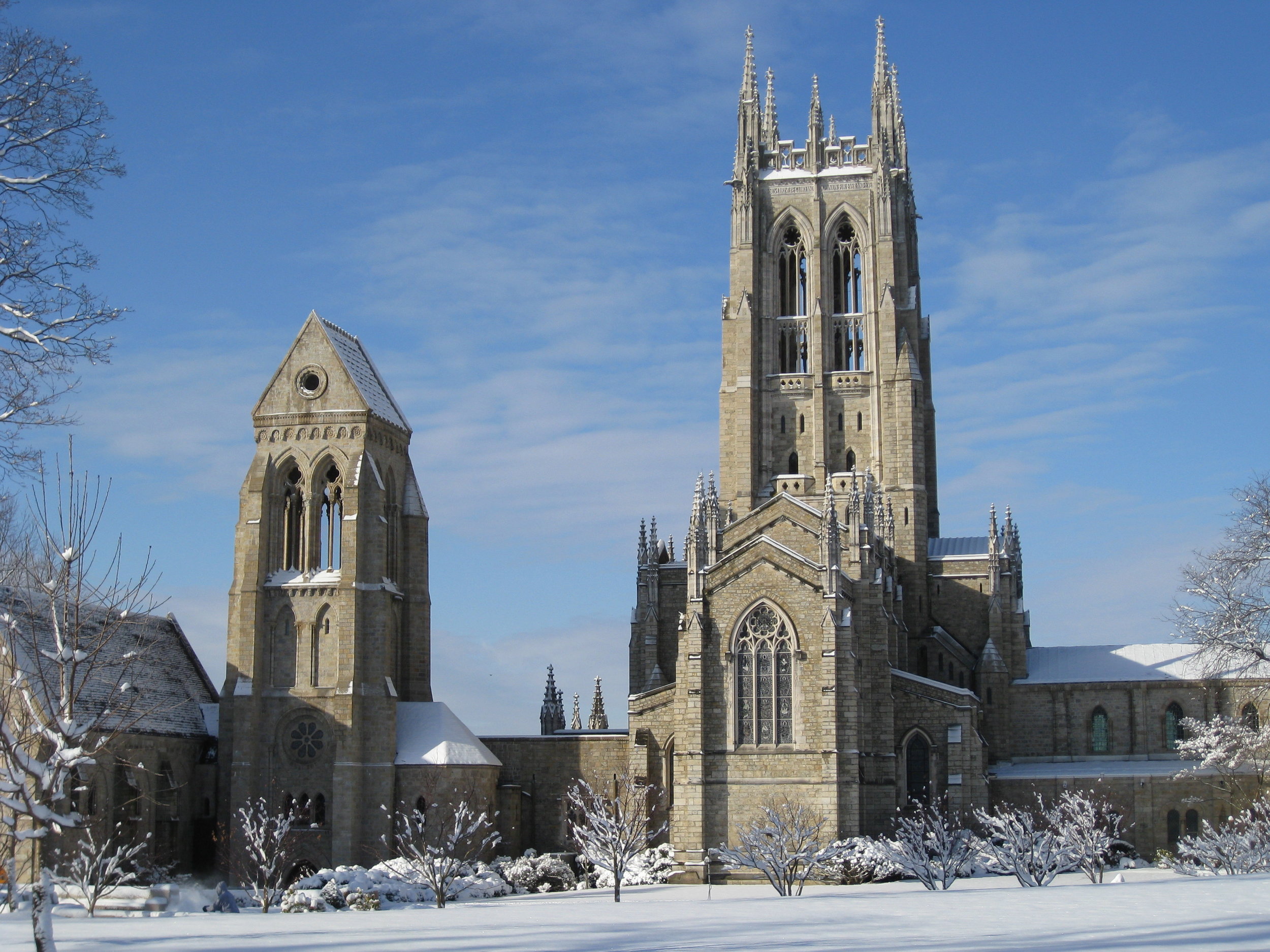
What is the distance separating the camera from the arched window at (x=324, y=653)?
51.3 metres

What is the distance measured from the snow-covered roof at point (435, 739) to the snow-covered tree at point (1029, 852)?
55.2 ft

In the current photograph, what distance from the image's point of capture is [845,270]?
6962 cm

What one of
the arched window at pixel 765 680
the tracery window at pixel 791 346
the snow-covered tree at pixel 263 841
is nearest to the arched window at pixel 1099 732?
the arched window at pixel 765 680

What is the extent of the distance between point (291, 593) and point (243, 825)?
8.54 meters

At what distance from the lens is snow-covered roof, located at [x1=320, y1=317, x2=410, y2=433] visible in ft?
175

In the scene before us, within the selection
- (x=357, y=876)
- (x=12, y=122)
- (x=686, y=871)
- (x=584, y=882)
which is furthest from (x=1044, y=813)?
(x=12, y=122)

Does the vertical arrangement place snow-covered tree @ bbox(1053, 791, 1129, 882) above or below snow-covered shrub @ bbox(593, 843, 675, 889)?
above

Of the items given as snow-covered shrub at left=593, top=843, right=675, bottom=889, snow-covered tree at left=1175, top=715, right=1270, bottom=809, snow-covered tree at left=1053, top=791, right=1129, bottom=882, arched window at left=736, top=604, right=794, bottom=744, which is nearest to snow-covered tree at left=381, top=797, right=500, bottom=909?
snow-covered shrub at left=593, top=843, right=675, bottom=889

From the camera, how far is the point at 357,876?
42.7 meters

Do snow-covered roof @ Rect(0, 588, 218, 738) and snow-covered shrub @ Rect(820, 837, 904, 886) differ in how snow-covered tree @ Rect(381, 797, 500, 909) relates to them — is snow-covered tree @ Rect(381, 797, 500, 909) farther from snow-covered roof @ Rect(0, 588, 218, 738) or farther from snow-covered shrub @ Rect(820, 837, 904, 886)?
snow-covered shrub @ Rect(820, 837, 904, 886)

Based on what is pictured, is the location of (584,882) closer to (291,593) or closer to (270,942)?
(291,593)

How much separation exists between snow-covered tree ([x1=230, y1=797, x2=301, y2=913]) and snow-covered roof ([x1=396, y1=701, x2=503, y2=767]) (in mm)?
4237

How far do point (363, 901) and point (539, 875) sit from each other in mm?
7996

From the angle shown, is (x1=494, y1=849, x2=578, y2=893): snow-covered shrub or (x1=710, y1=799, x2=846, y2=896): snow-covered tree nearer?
(x1=710, y1=799, x2=846, y2=896): snow-covered tree
